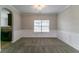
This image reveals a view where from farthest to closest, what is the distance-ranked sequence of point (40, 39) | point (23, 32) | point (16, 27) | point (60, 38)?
point (16, 27) → point (60, 38) → point (23, 32) → point (40, 39)

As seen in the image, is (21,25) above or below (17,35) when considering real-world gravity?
above

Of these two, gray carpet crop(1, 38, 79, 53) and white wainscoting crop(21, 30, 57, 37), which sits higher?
white wainscoting crop(21, 30, 57, 37)

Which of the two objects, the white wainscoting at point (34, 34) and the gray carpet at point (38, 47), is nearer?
the gray carpet at point (38, 47)

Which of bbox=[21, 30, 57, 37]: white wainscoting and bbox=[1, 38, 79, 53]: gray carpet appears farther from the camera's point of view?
bbox=[21, 30, 57, 37]: white wainscoting

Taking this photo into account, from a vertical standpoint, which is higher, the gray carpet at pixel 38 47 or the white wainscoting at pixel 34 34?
the white wainscoting at pixel 34 34

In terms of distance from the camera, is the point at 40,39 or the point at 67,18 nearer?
the point at 40,39

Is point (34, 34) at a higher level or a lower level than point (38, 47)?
higher

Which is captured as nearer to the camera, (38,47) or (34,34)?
(38,47)
